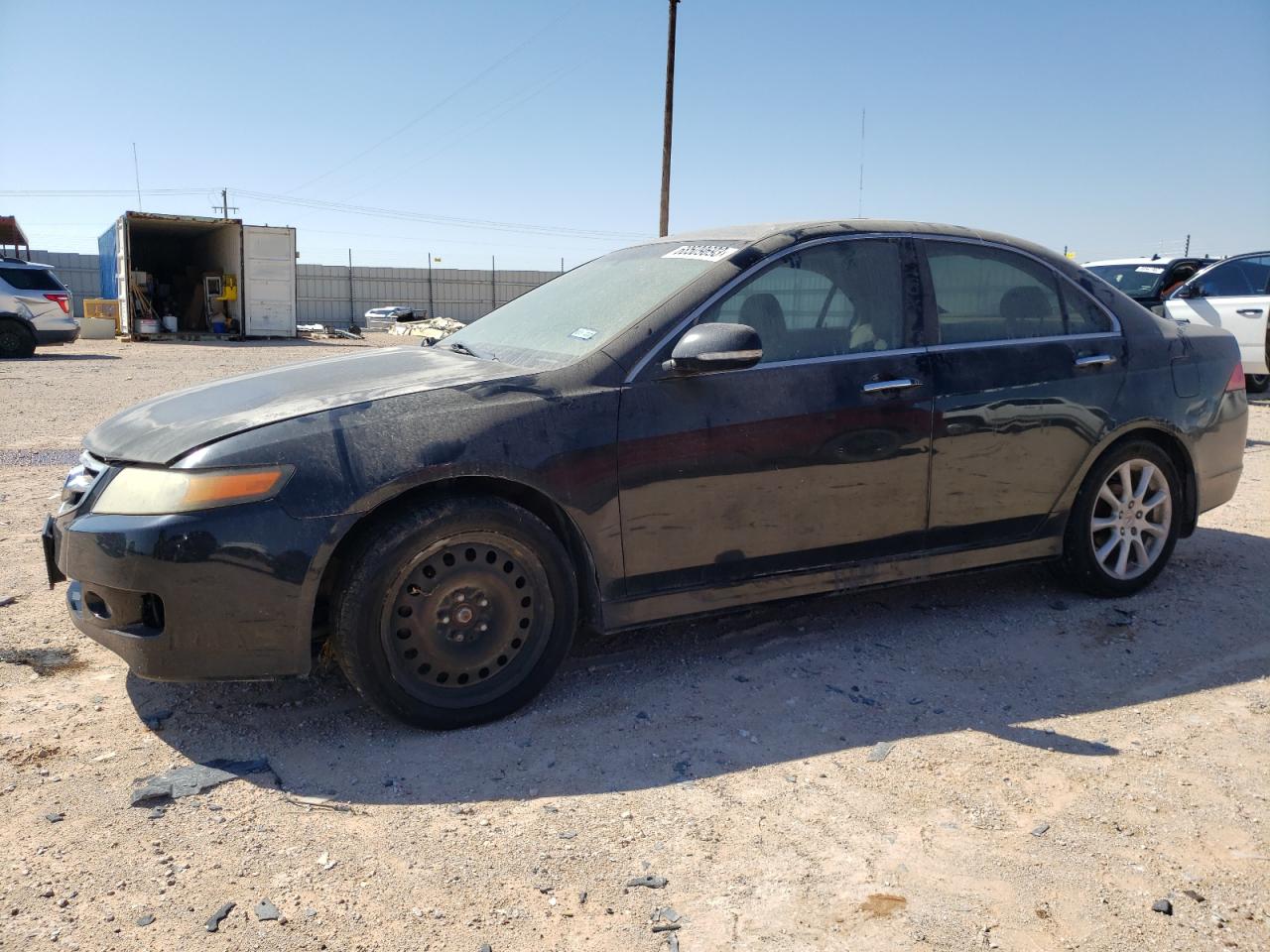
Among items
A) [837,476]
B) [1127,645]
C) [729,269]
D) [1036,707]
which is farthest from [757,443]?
[1127,645]

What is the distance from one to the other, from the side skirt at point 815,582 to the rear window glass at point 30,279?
18.9 metres

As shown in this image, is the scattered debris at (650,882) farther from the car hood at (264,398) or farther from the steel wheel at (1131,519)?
the steel wheel at (1131,519)

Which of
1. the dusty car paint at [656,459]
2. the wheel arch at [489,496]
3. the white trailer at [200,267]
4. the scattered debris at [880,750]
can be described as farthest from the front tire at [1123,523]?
the white trailer at [200,267]

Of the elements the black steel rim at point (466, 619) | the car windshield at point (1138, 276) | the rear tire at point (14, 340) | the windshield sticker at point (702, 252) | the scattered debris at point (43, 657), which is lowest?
the scattered debris at point (43, 657)

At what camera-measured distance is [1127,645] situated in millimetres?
4266

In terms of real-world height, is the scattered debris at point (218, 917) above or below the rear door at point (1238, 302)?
below

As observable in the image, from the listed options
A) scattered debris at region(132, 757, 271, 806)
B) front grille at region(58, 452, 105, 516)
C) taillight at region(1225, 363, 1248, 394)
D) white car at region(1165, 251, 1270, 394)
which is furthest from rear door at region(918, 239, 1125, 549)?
white car at region(1165, 251, 1270, 394)

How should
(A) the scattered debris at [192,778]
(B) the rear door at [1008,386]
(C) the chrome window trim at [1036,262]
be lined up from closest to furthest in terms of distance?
(A) the scattered debris at [192,778], (B) the rear door at [1008,386], (C) the chrome window trim at [1036,262]

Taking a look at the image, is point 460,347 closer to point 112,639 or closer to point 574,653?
point 574,653

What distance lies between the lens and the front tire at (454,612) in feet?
10.6

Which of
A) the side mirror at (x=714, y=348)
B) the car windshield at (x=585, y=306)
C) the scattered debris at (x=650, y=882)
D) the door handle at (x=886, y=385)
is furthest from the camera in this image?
the door handle at (x=886, y=385)

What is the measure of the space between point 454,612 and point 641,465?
0.81 meters

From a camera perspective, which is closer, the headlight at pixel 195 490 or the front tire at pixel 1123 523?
the headlight at pixel 195 490

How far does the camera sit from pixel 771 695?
3.73 metres
